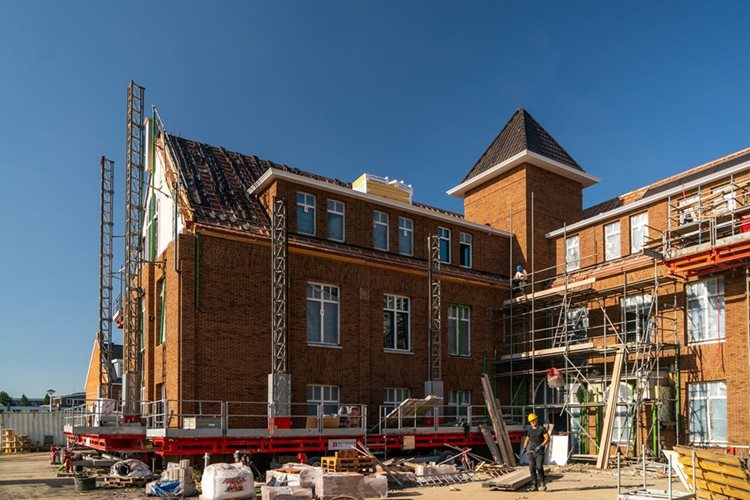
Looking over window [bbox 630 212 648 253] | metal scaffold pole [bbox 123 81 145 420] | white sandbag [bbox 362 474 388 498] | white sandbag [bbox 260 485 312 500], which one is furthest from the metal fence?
window [bbox 630 212 648 253]

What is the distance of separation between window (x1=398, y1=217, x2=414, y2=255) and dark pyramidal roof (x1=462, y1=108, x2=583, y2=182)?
20.7 ft

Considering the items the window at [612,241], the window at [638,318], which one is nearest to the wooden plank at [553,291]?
the window at [638,318]

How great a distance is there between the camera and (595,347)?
79.5ft

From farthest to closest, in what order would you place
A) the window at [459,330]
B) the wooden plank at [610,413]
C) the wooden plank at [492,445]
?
the window at [459,330]
the wooden plank at [492,445]
the wooden plank at [610,413]

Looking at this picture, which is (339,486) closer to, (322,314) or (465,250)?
(322,314)

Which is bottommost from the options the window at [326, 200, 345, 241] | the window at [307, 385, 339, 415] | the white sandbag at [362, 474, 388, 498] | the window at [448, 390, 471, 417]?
the white sandbag at [362, 474, 388, 498]

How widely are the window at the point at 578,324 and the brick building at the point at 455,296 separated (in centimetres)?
9

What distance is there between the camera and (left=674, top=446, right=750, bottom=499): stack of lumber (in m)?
12.3

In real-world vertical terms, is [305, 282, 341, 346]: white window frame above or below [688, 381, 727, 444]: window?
above

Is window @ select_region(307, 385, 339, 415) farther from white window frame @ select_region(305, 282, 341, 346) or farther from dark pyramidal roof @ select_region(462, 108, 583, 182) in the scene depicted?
dark pyramidal roof @ select_region(462, 108, 583, 182)

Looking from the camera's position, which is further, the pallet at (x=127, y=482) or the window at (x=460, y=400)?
the window at (x=460, y=400)

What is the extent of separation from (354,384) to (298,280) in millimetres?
3979

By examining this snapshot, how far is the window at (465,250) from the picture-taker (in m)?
28.8

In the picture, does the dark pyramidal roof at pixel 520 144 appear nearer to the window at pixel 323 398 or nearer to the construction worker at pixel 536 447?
the window at pixel 323 398
